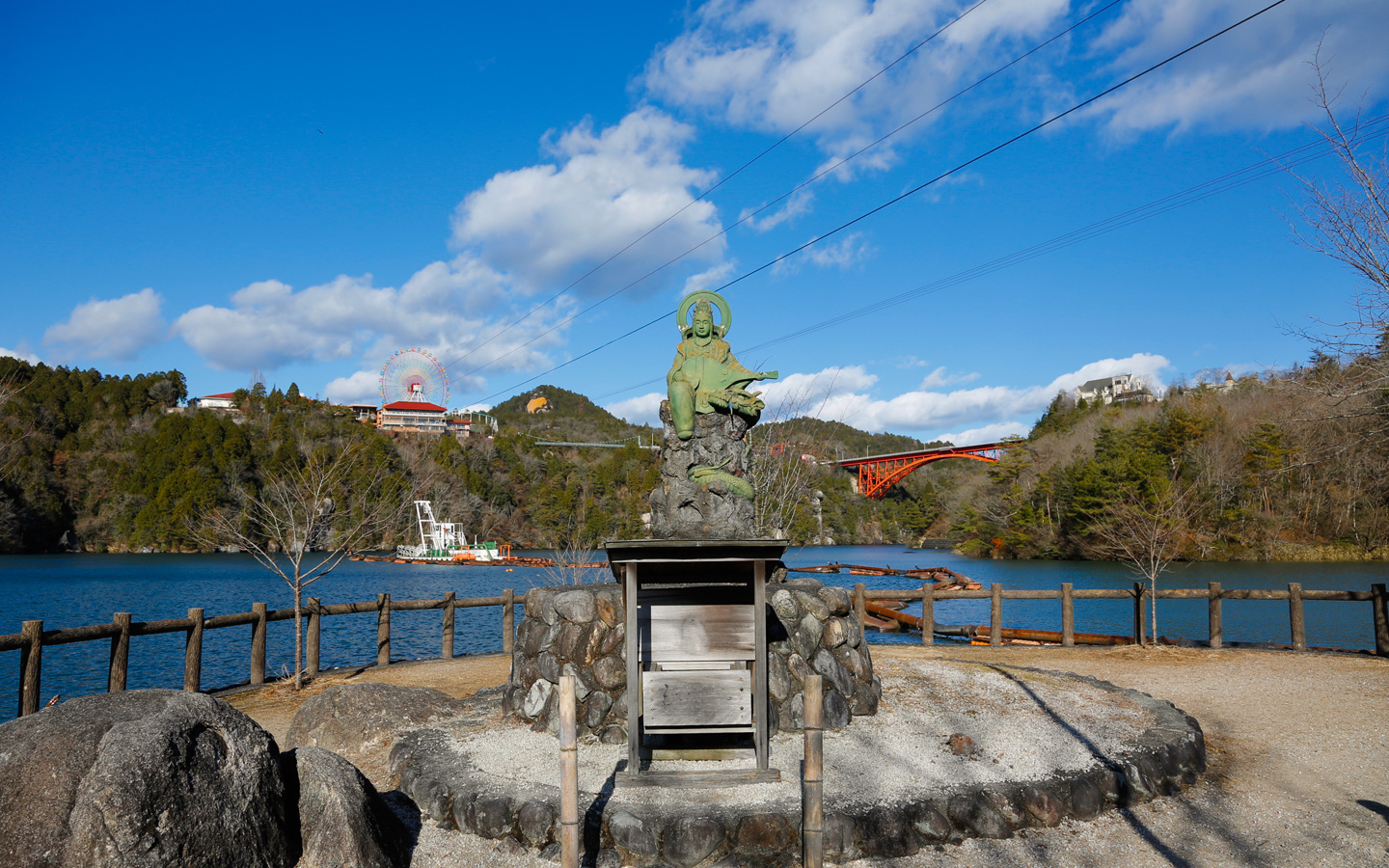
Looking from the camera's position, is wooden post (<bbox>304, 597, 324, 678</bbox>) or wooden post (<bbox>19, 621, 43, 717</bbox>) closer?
wooden post (<bbox>19, 621, 43, 717</bbox>)

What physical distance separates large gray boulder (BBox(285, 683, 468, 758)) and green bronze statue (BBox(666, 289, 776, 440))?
391 cm

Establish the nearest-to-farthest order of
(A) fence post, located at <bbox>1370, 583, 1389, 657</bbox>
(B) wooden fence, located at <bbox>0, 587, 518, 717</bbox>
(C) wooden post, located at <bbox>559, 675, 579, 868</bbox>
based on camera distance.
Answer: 1. (C) wooden post, located at <bbox>559, 675, 579, 868</bbox>
2. (B) wooden fence, located at <bbox>0, 587, 518, 717</bbox>
3. (A) fence post, located at <bbox>1370, 583, 1389, 657</bbox>

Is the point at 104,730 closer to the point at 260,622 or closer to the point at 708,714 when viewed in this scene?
the point at 708,714

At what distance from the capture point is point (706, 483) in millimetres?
8594

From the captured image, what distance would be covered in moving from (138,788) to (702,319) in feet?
21.7

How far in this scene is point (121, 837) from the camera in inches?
147

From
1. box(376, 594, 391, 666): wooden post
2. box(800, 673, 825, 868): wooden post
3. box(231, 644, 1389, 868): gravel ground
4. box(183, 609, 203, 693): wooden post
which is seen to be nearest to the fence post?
box(231, 644, 1389, 868): gravel ground

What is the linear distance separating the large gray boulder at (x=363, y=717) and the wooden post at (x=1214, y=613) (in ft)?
39.3

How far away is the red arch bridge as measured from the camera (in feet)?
204

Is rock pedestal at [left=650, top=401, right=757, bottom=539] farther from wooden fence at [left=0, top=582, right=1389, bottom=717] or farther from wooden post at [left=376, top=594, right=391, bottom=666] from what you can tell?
wooden post at [left=376, top=594, right=391, bottom=666]

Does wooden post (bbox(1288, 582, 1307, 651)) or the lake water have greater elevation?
wooden post (bbox(1288, 582, 1307, 651))

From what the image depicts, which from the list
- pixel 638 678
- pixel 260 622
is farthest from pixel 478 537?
pixel 638 678

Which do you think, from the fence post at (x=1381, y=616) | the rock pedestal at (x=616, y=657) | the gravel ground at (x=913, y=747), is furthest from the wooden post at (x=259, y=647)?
the fence post at (x=1381, y=616)

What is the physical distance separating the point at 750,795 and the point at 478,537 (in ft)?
212
